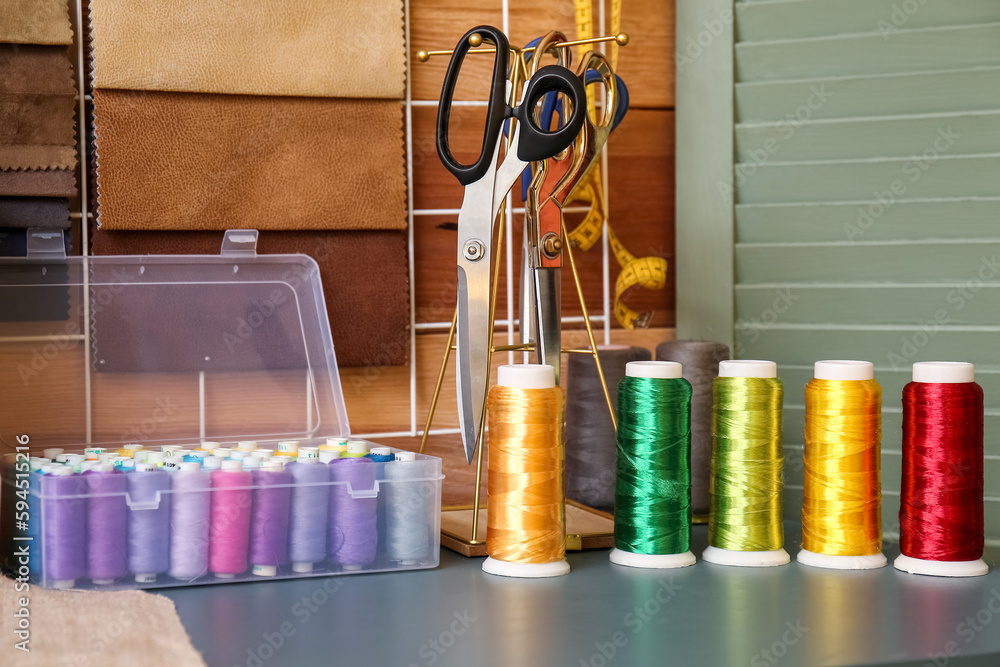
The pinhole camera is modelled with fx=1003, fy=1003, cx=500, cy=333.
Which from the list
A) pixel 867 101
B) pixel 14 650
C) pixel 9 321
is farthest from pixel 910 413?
Result: pixel 9 321

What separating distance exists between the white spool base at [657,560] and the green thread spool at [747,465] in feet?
0.10

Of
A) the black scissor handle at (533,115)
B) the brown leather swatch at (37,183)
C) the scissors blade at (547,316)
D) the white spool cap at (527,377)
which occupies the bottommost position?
the white spool cap at (527,377)

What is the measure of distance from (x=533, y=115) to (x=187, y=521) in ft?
1.47

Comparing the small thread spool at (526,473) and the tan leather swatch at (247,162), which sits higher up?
the tan leather swatch at (247,162)

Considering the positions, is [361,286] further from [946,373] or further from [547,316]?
[946,373]

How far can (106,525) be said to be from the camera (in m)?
0.79

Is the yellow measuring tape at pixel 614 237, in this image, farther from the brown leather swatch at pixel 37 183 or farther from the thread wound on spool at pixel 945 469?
the brown leather swatch at pixel 37 183

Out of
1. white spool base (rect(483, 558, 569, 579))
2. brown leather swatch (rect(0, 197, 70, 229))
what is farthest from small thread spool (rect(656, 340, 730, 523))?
brown leather swatch (rect(0, 197, 70, 229))

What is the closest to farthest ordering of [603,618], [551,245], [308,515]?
[603,618]
[308,515]
[551,245]

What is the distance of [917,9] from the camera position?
110 cm

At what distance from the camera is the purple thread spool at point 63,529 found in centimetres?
77

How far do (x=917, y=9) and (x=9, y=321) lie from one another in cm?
101

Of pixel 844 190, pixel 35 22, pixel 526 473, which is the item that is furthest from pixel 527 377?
pixel 35 22

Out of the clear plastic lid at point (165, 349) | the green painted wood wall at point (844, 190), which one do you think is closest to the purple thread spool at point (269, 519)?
the clear plastic lid at point (165, 349)
